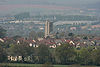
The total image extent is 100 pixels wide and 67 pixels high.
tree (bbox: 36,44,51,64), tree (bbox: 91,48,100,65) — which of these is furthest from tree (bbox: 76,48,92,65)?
tree (bbox: 36,44,51,64)

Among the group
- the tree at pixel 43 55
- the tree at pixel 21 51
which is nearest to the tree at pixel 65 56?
the tree at pixel 43 55

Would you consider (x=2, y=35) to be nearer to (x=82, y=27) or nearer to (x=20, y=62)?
(x=20, y=62)

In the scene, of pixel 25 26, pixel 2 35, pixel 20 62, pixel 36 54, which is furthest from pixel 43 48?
pixel 25 26

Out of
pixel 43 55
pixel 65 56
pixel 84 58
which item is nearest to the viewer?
pixel 84 58

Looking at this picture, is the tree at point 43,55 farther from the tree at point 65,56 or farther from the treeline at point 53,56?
the tree at point 65,56

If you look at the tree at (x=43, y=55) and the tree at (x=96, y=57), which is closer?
the tree at (x=96, y=57)

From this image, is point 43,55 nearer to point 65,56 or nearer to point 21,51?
point 65,56

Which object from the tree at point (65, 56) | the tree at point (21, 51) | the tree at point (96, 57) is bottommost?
the tree at point (21, 51)

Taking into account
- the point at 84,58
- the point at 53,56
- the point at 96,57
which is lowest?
the point at 53,56

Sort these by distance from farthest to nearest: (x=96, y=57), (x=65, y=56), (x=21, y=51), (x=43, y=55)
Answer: (x=21, y=51)
(x=43, y=55)
(x=65, y=56)
(x=96, y=57)

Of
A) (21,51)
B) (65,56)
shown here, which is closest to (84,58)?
(65,56)

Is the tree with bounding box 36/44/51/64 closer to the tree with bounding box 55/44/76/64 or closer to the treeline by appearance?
the treeline
